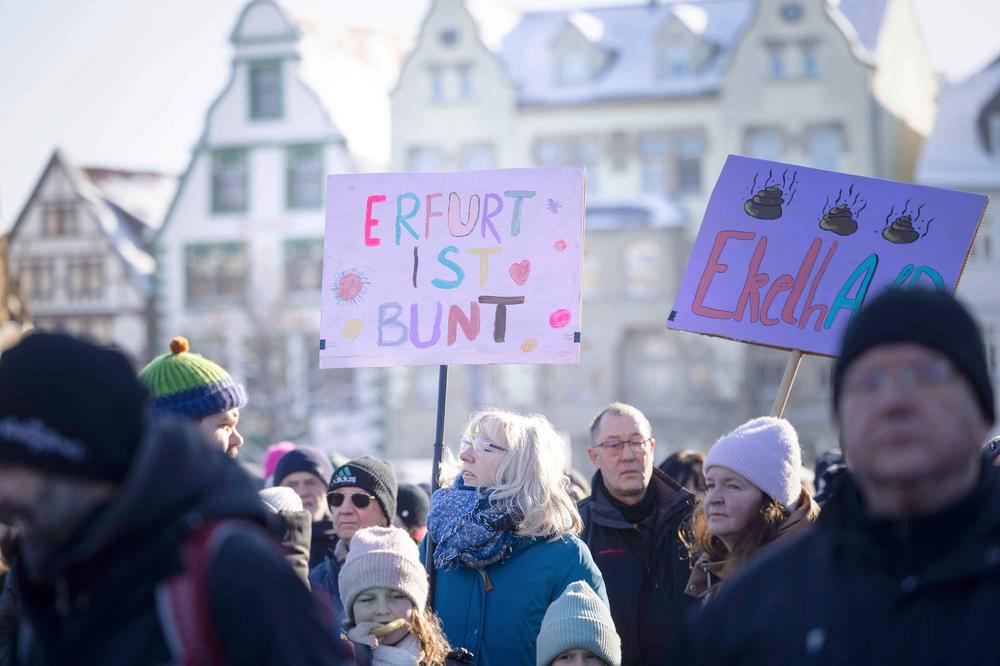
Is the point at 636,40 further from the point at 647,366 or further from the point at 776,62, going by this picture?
the point at 647,366

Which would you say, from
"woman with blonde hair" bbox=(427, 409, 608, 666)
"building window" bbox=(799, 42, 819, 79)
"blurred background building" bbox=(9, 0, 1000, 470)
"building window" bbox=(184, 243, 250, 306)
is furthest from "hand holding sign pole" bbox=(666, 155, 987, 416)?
"building window" bbox=(184, 243, 250, 306)

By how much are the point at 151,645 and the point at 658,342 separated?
36.9m

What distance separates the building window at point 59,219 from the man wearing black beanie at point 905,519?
138ft

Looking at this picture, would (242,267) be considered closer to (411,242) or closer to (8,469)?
(411,242)

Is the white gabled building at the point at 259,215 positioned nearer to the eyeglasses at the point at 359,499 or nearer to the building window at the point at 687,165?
the building window at the point at 687,165

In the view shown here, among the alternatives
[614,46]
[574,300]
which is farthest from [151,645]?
[614,46]

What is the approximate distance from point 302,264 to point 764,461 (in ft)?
119

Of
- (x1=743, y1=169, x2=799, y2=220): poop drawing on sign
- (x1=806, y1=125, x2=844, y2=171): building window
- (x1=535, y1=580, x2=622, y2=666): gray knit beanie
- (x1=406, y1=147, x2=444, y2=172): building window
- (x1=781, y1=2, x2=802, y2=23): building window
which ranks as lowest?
(x1=535, y1=580, x2=622, y2=666): gray knit beanie

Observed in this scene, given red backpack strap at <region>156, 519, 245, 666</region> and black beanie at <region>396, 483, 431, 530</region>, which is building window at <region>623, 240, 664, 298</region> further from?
red backpack strap at <region>156, 519, 245, 666</region>

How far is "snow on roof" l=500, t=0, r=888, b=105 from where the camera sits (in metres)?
39.4

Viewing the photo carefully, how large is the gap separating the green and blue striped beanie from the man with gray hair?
2003mm

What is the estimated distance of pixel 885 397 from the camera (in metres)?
2.64

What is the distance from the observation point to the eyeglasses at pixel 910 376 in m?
2.65

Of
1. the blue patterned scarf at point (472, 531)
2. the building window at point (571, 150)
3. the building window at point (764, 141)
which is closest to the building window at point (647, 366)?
the building window at point (571, 150)
